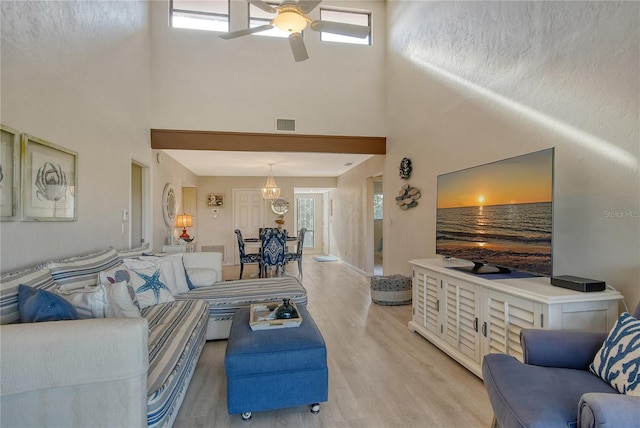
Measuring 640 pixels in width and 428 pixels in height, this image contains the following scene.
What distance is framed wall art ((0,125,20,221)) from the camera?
184 cm

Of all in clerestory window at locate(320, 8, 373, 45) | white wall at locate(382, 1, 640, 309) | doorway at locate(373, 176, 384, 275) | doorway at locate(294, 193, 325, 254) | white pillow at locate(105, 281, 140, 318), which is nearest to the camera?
white pillow at locate(105, 281, 140, 318)

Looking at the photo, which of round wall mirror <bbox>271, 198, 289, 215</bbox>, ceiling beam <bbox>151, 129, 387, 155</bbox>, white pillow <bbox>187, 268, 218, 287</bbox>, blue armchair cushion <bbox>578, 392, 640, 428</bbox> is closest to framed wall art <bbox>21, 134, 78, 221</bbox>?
white pillow <bbox>187, 268, 218, 287</bbox>

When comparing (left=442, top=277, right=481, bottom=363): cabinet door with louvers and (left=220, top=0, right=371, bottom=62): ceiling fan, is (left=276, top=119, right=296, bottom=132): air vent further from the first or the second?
(left=442, top=277, right=481, bottom=363): cabinet door with louvers

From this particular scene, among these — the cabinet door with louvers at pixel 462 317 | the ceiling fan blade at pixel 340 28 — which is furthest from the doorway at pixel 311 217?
the cabinet door with louvers at pixel 462 317

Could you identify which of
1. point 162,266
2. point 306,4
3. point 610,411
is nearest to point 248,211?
point 162,266

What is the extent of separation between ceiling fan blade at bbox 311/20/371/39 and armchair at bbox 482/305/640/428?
2876 mm

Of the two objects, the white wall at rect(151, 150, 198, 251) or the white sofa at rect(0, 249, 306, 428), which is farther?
the white wall at rect(151, 150, 198, 251)

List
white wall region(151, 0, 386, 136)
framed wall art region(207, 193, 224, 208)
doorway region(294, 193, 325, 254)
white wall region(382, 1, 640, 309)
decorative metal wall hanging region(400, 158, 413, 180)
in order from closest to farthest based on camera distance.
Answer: white wall region(382, 1, 640, 309) < decorative metal wall hanging region(400, 158, 413, 180) < white wall region(151, 0, 386, 136) < framed wall art region(207, 193, 224, 208) < doorway region(294, 193, 325, 254)

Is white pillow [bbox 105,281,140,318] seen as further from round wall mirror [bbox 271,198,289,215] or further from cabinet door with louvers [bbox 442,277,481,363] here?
round wall mirror [bbox 271,198,289,215]

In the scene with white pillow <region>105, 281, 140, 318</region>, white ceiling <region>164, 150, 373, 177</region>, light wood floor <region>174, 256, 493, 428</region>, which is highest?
white ceiling <region>164, 150, 373, 177</region>

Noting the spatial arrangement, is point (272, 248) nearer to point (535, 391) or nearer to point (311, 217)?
point (535, 391)

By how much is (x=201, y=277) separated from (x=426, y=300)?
235 centimetres

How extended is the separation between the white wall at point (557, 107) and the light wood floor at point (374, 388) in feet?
3.73

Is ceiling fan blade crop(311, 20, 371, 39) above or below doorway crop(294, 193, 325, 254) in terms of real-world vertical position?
above
